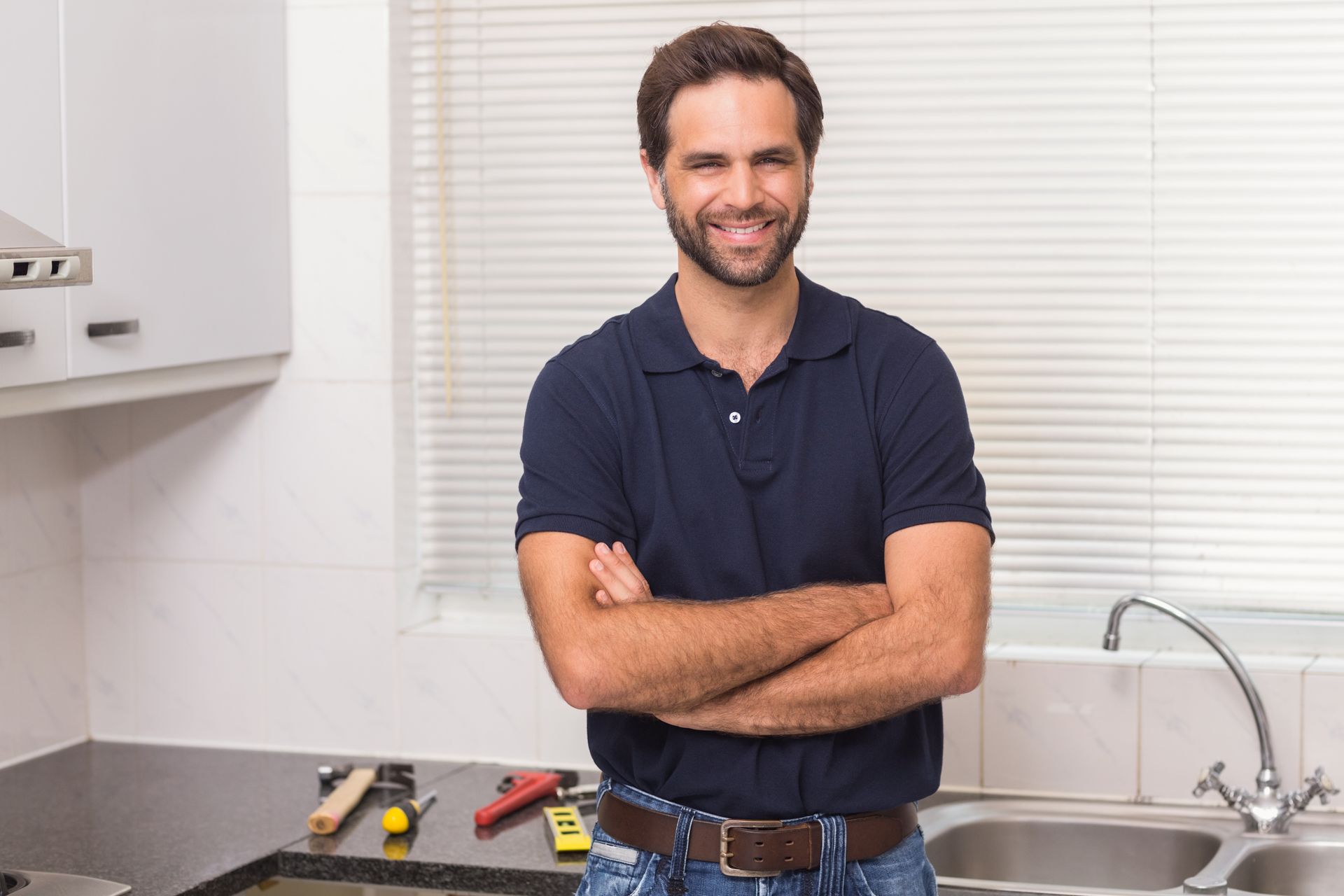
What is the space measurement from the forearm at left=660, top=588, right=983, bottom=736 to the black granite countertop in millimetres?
591

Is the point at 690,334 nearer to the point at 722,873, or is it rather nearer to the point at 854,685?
the point at 854,685

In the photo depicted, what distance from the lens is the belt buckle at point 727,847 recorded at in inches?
60.9

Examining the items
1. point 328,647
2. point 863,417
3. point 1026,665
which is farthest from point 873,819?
point 328,647

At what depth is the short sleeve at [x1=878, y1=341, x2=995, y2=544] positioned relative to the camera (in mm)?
1607

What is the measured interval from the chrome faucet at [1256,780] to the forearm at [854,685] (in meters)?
0.72

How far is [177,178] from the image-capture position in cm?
227

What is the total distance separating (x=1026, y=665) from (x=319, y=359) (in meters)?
1.28

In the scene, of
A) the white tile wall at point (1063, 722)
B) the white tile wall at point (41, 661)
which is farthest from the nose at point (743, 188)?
the white tile wall at point (41, 661)

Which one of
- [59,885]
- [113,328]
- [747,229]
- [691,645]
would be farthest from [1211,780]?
[113,328]

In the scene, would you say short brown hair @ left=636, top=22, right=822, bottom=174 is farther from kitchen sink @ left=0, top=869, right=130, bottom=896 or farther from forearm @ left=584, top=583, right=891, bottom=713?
kitchen sink @ left=0, top=869, right=130, bottom=896

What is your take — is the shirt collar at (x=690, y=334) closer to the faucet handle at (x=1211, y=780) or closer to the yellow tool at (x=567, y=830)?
the yellow tool at (x=567, y=830)

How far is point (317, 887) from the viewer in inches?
89.0

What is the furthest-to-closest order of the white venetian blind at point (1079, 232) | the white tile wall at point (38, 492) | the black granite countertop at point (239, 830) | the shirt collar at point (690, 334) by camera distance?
the white tile wall at point (38, 492) → the white venetian blind at point (1079, 232) → the black granite countertop at point (239, 830) → the shirt collar at point (690, 334)

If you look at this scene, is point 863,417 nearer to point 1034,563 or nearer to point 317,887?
point 1034,563
